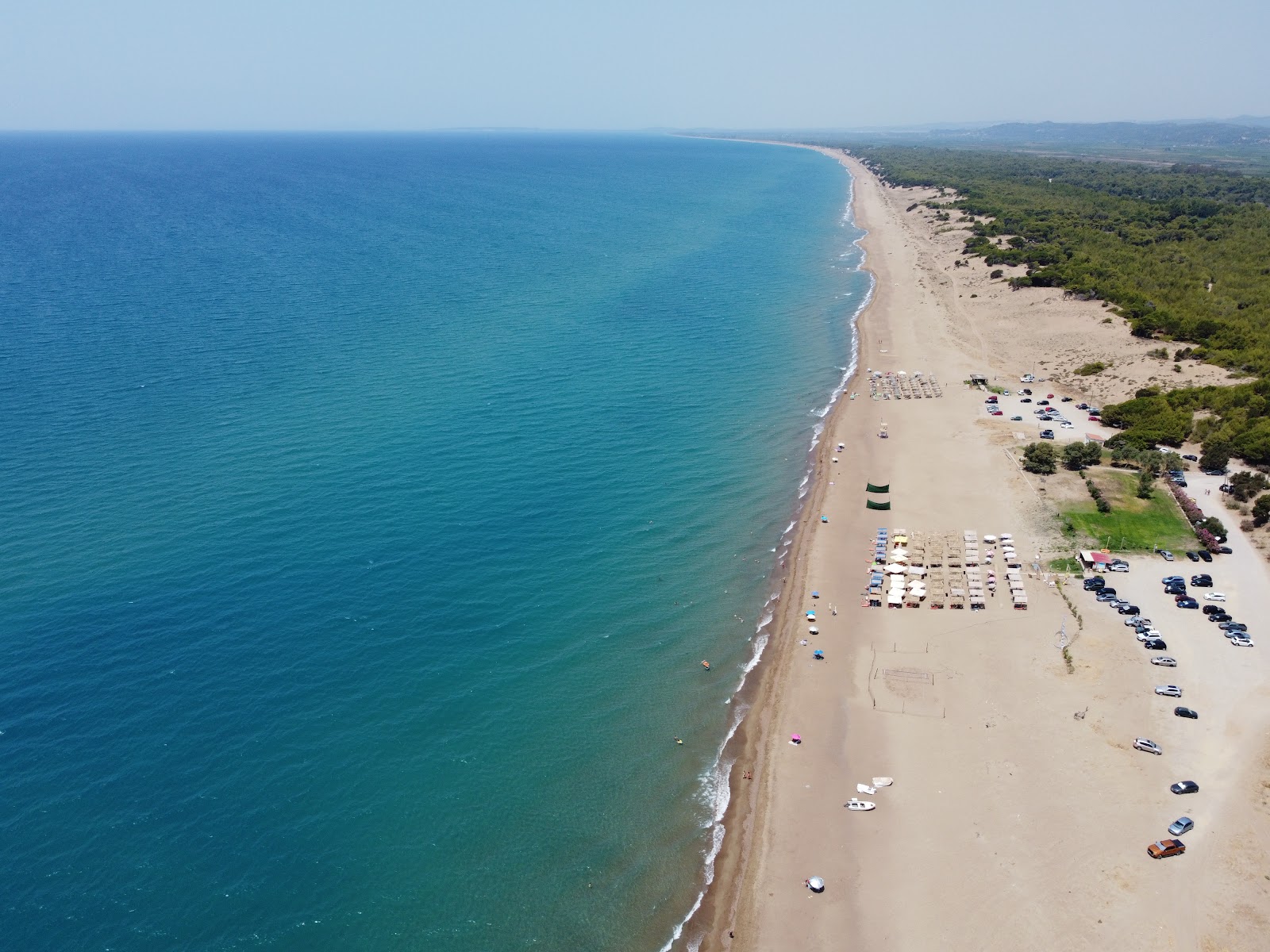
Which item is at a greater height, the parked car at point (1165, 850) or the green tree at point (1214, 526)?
the green tree at point (1214, 526)

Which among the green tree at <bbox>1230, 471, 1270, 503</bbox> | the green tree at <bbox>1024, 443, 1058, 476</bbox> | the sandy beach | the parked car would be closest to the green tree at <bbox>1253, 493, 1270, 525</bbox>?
the green tree at <bbox>1230, 471, 1270, 503</bbox>

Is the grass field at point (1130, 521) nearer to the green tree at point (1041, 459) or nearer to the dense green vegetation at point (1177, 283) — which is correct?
the green tree at point (1041, 459)

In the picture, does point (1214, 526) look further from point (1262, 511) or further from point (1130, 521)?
point (1130, 521)

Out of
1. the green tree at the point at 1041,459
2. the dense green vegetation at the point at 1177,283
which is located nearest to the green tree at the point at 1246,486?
the dense green vegetation at the point at 1177,283

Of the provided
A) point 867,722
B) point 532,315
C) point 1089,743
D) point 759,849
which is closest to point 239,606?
point 759,849

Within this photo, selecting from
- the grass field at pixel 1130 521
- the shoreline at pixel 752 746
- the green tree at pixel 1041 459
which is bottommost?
the shoreline at pixel 752 746

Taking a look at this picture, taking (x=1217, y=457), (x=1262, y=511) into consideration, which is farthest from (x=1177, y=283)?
(x=1262, y=511)
